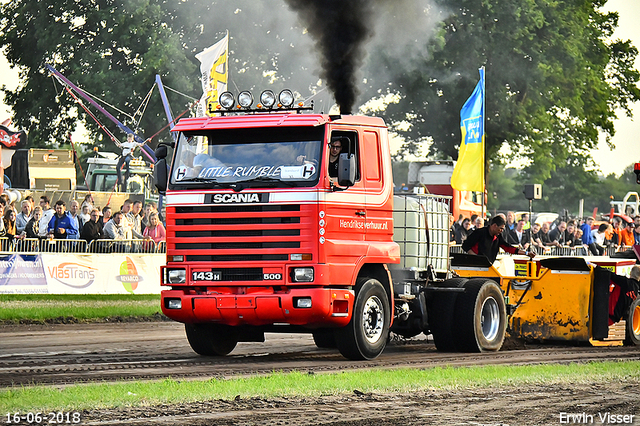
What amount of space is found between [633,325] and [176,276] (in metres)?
7.81

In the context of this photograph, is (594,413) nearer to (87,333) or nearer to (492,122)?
(87,333)

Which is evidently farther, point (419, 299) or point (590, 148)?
point (590, 148)

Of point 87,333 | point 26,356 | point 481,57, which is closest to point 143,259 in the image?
point 87,333

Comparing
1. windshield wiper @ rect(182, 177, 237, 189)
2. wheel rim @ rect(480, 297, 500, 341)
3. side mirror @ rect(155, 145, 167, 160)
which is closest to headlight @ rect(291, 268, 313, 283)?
windshield wiper @ rect(182, 177, 237, 189)

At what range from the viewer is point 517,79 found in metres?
48.3

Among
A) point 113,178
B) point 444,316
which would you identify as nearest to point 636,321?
point 444,316

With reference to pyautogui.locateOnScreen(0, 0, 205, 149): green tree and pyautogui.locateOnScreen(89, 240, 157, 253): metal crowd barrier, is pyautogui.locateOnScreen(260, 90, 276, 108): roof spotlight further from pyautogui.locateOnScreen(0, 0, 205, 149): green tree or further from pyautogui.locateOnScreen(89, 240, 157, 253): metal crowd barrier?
pyautogui.locateOnScreen(0, 0, 205, 149): green tree

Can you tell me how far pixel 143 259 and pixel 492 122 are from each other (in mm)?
27868

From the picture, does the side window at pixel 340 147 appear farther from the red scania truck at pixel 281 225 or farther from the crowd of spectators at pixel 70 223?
the crowd of spectators at pixel 70 223

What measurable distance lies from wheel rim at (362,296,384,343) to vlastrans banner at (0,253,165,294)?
11.2 meters

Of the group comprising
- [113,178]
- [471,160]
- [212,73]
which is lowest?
[471,160]

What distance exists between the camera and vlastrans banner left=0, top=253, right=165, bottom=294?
22078 millimetres

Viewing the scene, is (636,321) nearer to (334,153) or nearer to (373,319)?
(373,319)

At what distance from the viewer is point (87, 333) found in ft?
56.2
